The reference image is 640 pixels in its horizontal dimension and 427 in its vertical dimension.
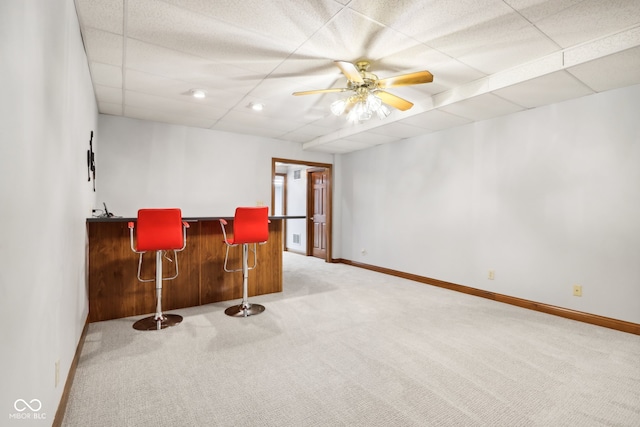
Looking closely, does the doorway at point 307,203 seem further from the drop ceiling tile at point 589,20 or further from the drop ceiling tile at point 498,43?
the drop ceiling tile at point 589,20

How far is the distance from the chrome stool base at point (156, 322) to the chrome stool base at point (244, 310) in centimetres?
52

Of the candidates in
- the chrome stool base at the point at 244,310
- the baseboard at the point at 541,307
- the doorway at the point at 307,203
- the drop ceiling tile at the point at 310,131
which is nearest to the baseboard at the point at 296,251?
the doorway at the point at 307,203

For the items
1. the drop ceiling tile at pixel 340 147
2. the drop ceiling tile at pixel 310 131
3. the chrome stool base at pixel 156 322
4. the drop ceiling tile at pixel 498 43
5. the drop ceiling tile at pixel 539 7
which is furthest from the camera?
the drop ceiling tile at pixel 340 147

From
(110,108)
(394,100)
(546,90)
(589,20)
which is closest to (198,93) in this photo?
(110,108)

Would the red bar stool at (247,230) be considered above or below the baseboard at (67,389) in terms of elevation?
above

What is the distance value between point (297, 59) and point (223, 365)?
266cm

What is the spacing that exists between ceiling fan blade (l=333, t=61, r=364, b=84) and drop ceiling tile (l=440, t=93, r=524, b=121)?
5.05 ft

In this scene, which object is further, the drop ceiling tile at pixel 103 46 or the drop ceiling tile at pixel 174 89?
the drop ceiling tile at pixel 174 89

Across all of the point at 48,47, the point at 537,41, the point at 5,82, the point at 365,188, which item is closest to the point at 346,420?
the point at 5,82

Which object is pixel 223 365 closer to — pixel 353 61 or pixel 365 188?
pixel 353 61

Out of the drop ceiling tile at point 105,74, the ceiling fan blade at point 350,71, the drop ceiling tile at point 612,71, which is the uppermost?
the drop ceiling tile at point 105,74

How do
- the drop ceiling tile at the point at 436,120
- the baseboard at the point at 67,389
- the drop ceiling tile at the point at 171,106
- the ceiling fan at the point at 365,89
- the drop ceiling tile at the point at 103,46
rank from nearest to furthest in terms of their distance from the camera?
the baseboard at the point at 67,389 → the drop ceiling tile at the point at 103,46 → the ceiling fan at the point at 365,89 → the drop ceiling tile at the point at 171,106 → the drop ceiling tile at the point at 436,120

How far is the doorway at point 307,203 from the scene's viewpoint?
6.86m

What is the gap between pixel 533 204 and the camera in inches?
149
